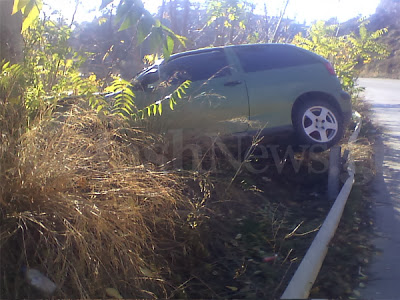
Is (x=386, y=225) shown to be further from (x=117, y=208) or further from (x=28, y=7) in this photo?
(x=28, y=7)

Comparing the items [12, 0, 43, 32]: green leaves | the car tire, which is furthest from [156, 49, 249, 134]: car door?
[12, 0, 43, 32]: green leaves

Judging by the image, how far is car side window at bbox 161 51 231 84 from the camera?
724 centimetres

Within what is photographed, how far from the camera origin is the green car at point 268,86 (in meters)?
7.17

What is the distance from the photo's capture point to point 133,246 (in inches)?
149

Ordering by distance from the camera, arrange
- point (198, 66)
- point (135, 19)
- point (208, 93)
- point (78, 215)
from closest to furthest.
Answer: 1. point (78, 215)
2. point (135, 19)
3. point (208, 93)
4. point (198, 66)

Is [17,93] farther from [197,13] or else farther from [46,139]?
[197,13]

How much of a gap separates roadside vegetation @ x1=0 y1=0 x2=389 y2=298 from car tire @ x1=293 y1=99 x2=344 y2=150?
172 centimetres

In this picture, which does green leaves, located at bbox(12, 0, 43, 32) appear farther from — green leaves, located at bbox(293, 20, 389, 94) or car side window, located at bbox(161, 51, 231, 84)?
green leaves, located at bbox(293, 20, 389, 94)

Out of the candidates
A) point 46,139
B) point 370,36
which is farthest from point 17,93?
point 370,36

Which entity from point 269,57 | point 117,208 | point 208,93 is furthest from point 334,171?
point 117,208

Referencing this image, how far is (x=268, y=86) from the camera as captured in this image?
24.7ft

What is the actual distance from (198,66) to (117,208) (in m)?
4.21

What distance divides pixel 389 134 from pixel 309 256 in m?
9.38

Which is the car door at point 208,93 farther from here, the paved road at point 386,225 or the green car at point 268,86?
the paved road at point 386,225
